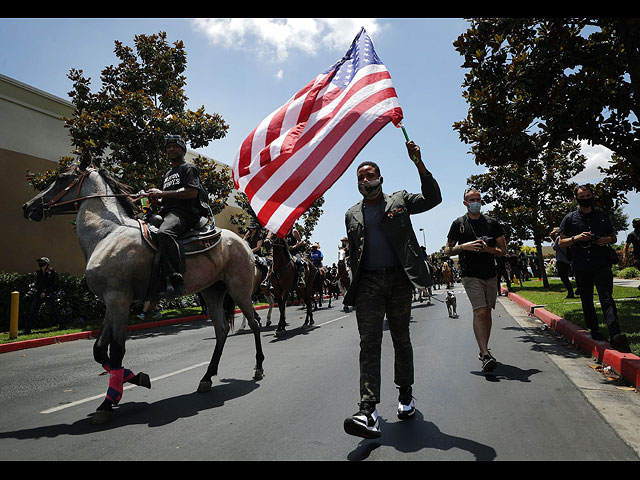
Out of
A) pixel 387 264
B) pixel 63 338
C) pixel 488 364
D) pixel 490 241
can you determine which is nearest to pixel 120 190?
pixel 387 264

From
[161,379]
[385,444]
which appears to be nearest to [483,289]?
→ [385,444]

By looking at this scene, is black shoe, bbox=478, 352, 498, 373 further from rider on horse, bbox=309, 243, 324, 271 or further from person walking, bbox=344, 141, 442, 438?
rider on horse, bbox=309, 243, 324, 271

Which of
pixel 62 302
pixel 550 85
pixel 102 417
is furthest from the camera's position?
pixel 62 302

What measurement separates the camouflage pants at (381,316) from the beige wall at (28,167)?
16.4 meters

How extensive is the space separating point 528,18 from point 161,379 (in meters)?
8.99

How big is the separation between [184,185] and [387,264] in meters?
2.71

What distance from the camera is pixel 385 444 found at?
322cm

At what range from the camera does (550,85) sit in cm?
840

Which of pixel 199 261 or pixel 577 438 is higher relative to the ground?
pixel 199 261

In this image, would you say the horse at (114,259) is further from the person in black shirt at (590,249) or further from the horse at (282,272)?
the horse at (282,272)

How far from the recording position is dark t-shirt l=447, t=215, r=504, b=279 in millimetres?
5668

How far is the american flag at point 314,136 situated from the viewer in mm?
4129

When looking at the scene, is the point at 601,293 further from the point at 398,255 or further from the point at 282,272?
the point at 282,272

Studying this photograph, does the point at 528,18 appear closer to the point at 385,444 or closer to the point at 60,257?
the point at 385,444
